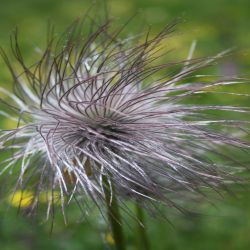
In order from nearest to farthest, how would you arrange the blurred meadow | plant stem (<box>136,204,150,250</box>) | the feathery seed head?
the feathery seed head
plant stem (<box>136,204,150,250</box>)
the blurred meadow

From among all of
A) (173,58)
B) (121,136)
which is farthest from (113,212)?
(173,58)

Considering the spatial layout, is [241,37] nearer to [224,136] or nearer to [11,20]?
[11,20]

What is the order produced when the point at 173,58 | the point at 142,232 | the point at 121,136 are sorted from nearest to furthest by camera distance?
the point at 121,136 < the point at 142,232 < the point at 173,58

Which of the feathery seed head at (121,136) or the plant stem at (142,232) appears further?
the plant stem at (142,232)

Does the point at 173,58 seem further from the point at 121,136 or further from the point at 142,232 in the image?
the point at 121,136

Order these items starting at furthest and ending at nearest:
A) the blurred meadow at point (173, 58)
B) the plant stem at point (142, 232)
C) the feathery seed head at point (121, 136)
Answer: the blurred meadow at point (173, 58) < the plant stem at point (142, 232) < the feathery seed head at point (121, 136)

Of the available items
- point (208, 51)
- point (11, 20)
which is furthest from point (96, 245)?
point (11, 20)

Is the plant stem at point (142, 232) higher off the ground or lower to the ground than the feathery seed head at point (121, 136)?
lower

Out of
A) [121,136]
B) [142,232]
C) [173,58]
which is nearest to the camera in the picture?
[121,136]
